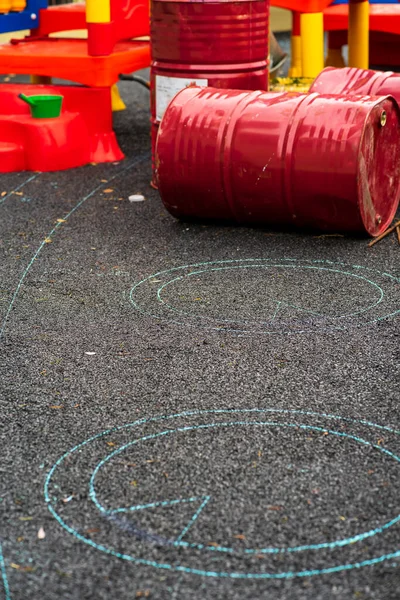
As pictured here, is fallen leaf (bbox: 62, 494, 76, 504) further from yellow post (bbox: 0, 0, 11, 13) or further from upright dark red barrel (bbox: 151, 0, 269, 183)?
yellow post (bbox: 0, 0, 11, 13)

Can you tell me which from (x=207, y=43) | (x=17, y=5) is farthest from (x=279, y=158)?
(x=17, y=5)

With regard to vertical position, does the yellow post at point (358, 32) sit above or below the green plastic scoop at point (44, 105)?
above

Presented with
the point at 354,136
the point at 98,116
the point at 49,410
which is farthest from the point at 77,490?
the point at 98,116

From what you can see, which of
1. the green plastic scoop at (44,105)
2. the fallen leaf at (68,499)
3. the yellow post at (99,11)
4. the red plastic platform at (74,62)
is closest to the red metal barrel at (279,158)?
the green plastic scoop at (44,105)

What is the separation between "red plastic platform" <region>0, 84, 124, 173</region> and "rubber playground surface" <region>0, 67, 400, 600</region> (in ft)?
4.41

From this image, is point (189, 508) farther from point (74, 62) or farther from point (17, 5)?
point (17, 5)

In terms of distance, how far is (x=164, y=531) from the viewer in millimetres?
2213

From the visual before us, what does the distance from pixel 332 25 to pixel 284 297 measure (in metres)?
5.26

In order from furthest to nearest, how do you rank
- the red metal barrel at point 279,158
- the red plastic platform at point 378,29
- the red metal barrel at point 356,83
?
the red plastic platform at point 378,29
the red metal barrel at point 356,83
the red metal barrel at point 279,158

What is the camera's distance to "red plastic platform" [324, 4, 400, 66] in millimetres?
7883

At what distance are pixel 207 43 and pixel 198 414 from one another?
2.83 metres

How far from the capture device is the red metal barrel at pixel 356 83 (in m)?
5.17

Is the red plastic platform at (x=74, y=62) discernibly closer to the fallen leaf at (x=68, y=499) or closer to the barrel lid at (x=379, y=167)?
the barrel lid at (x=379, y=167)

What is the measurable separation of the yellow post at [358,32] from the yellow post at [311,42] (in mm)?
869
